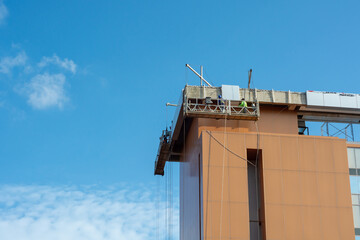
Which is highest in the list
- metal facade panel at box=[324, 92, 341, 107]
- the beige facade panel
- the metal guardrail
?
metal facade panel at box=[324, 92, 341, 107]

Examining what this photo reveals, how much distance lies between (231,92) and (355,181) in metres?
12.4

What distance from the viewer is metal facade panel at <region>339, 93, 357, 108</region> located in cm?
4806

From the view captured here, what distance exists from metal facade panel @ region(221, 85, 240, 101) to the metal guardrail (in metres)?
0.54

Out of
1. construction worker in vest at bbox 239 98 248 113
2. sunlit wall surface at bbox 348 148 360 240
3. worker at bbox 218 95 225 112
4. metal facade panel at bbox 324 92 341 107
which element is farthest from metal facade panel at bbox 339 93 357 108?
worker at bbox 218 95 225 112

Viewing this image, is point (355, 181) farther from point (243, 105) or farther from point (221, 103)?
point (221, 103)

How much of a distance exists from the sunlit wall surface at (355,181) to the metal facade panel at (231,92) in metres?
10.3

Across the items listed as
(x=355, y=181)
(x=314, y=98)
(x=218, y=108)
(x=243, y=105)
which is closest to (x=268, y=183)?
(x=243, y=105)

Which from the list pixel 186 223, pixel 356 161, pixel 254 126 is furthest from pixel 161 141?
pixel 356 161

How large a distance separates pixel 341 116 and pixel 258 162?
11276mm

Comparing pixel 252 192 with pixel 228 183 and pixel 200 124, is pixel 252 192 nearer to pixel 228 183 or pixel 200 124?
pixel 228 183

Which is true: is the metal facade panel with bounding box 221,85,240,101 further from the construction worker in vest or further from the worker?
the construction worker in vest

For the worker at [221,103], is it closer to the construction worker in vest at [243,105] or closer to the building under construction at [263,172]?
the building under construction at [263,172]

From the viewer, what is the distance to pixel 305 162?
1670 inches

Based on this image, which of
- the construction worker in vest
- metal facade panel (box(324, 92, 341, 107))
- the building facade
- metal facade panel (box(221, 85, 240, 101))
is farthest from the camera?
metal facade panel (box(324, 92, 341, 107))
